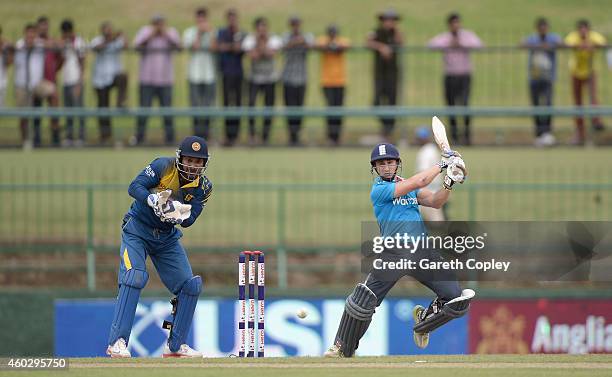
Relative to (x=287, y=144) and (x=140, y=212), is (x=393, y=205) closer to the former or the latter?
(x=140, y=212)

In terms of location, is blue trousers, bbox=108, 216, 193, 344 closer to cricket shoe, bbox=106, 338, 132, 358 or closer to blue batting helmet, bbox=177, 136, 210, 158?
cricket shoe, bbox=106, 338, 132, 358

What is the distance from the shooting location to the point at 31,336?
704 inches

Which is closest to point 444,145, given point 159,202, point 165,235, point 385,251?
point 385,251

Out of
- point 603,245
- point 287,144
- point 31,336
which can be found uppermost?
point 287,144

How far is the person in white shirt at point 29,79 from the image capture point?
67.4 ft

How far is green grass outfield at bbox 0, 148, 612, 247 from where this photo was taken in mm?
19281

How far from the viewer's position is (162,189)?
1279 cm

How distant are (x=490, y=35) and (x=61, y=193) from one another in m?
13.7

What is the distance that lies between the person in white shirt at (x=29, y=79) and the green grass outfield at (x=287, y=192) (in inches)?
16.4

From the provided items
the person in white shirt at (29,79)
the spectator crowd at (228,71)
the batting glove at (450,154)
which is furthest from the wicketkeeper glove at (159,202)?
the person in white shirt at (29,79)

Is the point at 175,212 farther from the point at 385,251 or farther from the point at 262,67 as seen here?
the point at 262,67

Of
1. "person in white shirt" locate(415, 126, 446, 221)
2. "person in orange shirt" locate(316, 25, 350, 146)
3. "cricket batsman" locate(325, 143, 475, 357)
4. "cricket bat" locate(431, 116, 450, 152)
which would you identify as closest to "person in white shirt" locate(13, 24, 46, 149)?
"person in orange shirt" locate(316, 25, 350, 146)

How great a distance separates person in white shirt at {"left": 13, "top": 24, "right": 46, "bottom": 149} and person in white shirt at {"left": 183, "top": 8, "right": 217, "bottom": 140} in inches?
88.9

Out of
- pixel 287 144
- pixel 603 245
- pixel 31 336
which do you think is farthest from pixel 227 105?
pixel 603 245
